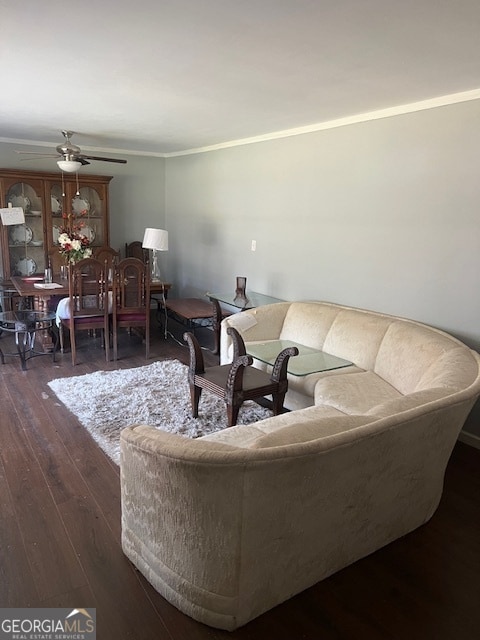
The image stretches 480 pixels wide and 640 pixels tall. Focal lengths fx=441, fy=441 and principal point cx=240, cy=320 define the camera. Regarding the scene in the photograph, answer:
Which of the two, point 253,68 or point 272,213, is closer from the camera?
point 253,68

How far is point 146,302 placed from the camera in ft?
14.7

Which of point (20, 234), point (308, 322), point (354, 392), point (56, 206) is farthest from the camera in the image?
point (56, 206)

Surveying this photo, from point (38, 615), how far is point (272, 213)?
3.88 m

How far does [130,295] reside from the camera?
176 inches

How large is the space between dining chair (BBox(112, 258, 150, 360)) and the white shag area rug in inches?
23.3

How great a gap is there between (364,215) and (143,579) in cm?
301

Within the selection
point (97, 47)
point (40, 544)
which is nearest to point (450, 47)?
point (97, 47)

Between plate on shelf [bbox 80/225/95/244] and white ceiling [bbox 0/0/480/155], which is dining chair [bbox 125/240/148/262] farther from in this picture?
white ceiling [bbox 0/0/480/155]

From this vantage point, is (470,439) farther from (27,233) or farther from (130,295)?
(27,233)

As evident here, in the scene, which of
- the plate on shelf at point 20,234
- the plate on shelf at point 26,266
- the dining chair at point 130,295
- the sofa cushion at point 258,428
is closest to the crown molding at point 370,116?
the dining chair at point 130,295

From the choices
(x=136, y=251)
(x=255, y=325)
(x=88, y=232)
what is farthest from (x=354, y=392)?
(x=88, y=232)

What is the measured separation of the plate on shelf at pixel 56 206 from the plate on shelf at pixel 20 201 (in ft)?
0.95

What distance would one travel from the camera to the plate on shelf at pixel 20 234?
5520mm

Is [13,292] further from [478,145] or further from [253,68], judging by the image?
[478,145]
